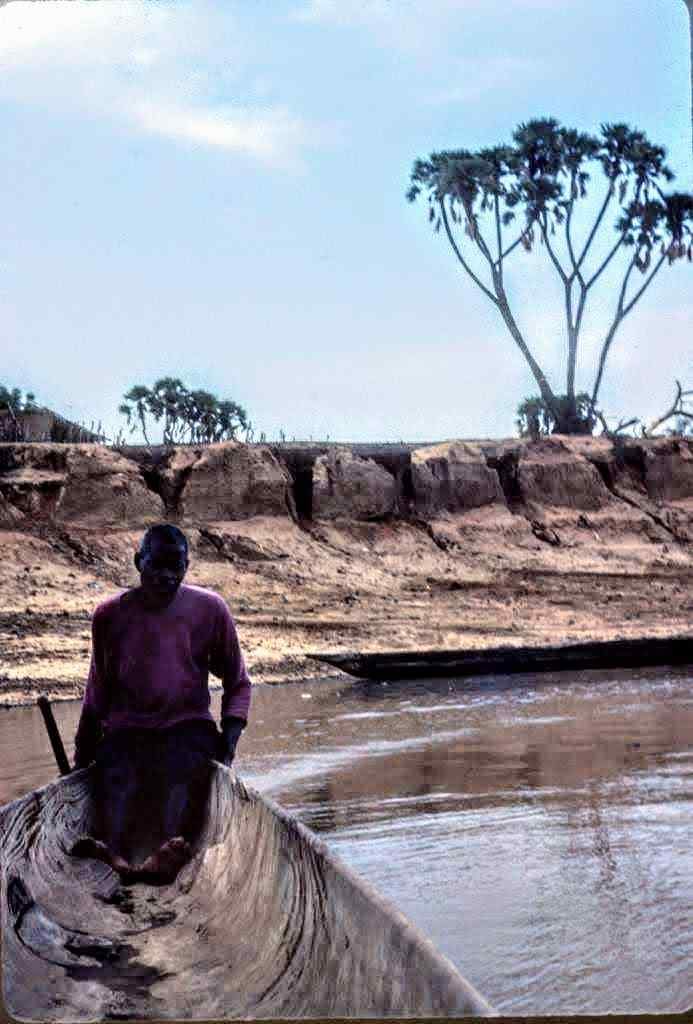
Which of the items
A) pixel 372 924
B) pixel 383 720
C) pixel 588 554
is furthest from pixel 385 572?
pixel 372 924

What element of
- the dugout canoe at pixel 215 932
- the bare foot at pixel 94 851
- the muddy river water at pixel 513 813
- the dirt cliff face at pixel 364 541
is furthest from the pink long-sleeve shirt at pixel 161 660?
the dirt cliff face at pixel 364 541

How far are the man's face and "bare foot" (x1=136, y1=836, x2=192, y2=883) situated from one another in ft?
2.36

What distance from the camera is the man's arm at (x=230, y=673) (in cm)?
406

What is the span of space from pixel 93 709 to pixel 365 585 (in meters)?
10.5

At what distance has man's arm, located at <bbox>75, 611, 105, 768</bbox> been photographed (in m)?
4.04

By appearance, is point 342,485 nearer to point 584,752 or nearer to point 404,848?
point 584,752

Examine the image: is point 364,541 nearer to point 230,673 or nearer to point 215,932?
point 230,673

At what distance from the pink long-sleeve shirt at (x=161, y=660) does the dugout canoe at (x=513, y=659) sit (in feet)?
23.1

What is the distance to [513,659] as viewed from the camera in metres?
11.7

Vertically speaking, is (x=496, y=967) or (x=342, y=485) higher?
(x=342, y=485)

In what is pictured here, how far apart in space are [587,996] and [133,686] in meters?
1.59

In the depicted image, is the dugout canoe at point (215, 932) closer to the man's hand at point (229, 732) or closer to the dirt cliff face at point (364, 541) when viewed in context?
the man's hand at point (229, 732)

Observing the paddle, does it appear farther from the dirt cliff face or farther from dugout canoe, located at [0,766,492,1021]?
the dirt cliff face

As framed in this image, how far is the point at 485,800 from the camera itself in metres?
5.85
